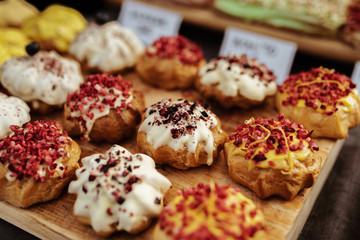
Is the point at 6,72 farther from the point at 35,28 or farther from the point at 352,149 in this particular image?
the point at 352,149

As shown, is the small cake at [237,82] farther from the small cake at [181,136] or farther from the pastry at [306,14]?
the pastry at [306,14]

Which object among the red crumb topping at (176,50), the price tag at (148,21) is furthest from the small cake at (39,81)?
the price tag at (148,21)

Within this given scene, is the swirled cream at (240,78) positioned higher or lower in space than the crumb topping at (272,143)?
higher

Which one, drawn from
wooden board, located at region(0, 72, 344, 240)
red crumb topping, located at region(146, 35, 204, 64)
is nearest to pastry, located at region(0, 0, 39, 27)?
red crumb topping, located at region(146, 35, 204, 64)

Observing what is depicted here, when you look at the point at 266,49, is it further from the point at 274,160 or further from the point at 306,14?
the point at 274,160

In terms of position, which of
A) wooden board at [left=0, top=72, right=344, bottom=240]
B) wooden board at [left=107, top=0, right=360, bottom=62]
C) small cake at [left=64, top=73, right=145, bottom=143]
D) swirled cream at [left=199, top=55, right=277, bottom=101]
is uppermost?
wooden board at [left=107, top=0, right=360, bottom=62]

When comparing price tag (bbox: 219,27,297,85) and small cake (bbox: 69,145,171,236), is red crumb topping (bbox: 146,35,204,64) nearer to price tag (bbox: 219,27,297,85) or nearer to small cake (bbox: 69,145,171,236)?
price tag (bbox: 219,27,297,85)
